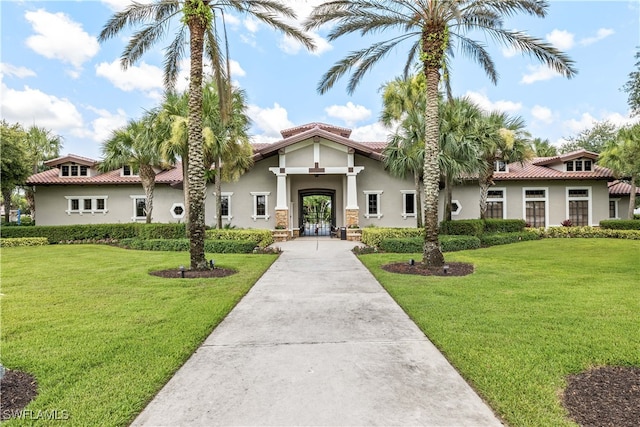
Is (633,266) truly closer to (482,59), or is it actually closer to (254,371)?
(482,59)

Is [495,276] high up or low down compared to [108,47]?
down

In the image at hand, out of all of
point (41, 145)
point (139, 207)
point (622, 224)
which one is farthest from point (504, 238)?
point (41, 145)

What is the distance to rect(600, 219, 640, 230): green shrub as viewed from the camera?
20031mm

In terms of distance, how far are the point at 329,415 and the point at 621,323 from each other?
5.07 meters

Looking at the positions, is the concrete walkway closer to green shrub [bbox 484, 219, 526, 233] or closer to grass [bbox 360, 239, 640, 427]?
grass [bbox 360, 239, 640, 427]

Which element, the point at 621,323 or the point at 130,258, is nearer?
the point at 621,323

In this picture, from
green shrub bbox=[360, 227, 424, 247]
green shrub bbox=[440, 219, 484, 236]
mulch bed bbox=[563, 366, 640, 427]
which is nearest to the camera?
mulch bed bbox=[563, 366, 640, 427]

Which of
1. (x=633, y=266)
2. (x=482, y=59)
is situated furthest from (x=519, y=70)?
(x=633, y=266)

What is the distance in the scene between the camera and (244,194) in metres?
21.9

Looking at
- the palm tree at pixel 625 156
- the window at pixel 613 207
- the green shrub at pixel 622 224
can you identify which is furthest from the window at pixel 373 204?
the window at pixel 613 207

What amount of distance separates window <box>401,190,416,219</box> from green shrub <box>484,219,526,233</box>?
4222 mm

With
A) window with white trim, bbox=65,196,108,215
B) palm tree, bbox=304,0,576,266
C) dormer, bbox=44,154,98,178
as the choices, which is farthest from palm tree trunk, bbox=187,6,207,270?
dormer, bbox=44,154,98,178

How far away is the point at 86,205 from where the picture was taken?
2353 cm

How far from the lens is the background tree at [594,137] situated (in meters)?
42.6
